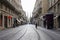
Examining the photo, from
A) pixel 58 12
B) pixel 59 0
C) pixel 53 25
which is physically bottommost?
pixel 53 25

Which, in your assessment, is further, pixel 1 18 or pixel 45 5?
pixel 45 5

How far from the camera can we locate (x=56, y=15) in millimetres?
44938

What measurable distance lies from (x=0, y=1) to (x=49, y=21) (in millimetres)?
14502

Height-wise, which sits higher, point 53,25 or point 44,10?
point 44,10

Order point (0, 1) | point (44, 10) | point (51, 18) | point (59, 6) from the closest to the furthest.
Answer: point (0, 1)
point (59, 6)
point (51, 18)
point (44, 10)

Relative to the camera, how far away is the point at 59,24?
1732 inches

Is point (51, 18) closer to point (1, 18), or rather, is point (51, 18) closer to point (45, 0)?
point (1, 18)

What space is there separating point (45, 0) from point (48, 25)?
3170 centimetres

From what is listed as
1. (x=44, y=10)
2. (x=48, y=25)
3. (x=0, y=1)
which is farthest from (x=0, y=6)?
(x=44, y=10)

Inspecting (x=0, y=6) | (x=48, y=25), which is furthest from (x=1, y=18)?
(x=48, y=25)

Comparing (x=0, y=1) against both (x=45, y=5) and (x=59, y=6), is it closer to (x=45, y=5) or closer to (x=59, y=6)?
(x=59, y=6)

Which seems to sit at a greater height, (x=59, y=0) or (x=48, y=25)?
(x=59, y=0)

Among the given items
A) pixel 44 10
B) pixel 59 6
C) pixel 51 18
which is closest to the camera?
pixel 59 6

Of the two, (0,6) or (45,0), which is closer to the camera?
(0,6)
